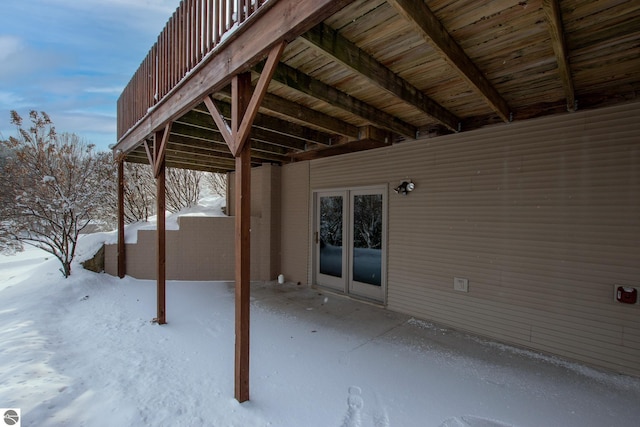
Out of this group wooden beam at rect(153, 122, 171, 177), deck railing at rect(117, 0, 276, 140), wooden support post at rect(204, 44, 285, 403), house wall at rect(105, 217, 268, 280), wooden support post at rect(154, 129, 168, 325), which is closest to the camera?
wooden support post at rect(204, 44, 285, 403)

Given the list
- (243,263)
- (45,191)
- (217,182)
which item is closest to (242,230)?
(243,263)

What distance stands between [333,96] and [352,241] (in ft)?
9.07

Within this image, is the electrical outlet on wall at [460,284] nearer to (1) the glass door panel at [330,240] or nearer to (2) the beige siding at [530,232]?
(2) the beige siding at [530,232]

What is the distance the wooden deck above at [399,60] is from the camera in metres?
1.70

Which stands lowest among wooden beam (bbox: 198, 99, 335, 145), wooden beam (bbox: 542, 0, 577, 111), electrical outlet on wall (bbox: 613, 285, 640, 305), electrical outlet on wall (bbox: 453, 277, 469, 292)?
electrical outlet on wall (bbox: 453, 277, 469, 292)

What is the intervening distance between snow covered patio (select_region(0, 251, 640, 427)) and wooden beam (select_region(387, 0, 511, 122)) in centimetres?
262

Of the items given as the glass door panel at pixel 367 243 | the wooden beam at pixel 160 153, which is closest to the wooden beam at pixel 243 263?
the wooden beam at pixel 160 153

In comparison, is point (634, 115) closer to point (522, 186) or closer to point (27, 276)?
point (522, 186)

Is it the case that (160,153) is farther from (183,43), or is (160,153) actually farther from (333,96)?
(333,96)

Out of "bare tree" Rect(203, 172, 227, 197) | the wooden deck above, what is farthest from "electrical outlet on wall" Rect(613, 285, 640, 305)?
"bare tree" Rect(203, 172, 227, 197)

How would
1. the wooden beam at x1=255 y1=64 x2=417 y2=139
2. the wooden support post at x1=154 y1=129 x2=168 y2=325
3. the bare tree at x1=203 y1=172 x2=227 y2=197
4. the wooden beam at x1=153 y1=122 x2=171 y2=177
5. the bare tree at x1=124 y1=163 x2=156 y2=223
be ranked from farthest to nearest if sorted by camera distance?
the bare tree at x1=203 y1=172 x2=227 y2=197 < the bare tree at x1=124 y1=163 x2=156 y2=223 < the wooden support post at x1=154 y1=129 x2=168 y2=325 < the wooden beam at x1=153 y1=122 x2=171 y2=177 < the wooden beam at x1=255 y1=64 x2=417 y2=139

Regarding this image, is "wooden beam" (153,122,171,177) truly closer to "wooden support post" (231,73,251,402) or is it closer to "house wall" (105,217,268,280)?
"wooden support post" (231,73,251,402)

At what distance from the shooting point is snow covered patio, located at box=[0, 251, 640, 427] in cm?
197

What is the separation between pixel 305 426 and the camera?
1.86 meters
